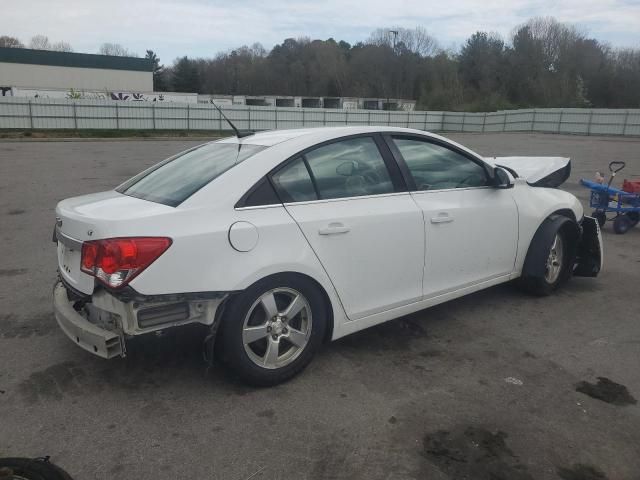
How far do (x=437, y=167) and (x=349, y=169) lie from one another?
2.79 feet

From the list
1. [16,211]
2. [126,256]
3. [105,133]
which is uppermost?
[126,256]

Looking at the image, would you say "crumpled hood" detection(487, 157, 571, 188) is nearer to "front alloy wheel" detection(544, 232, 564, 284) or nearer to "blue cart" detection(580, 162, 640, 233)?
"front alloy wheel" detection(544, 232, 564, 284)

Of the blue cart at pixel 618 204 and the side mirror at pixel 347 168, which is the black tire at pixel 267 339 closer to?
the side mirror at pixel 347 168

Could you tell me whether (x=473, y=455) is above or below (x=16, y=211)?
above

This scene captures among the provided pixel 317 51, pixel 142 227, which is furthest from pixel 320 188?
pixel 317 51

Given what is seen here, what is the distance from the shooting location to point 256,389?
11.0ft

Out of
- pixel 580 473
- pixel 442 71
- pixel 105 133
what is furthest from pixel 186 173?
pixel 442 71

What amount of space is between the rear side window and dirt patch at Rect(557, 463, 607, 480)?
203 cm

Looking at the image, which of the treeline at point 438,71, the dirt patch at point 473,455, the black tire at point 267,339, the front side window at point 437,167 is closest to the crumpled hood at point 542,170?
the front side window at point 437,167

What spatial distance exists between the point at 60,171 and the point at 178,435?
561 inches

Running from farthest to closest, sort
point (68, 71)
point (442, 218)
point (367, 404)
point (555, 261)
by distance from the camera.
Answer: point (68, 71)
point (555, 261)
point (442, 218)
point (367, 404)

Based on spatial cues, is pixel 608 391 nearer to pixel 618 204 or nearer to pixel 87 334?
pixel 87 334

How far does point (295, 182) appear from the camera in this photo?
3.52m

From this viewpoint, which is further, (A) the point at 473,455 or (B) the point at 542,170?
(B) the point at 542,170
